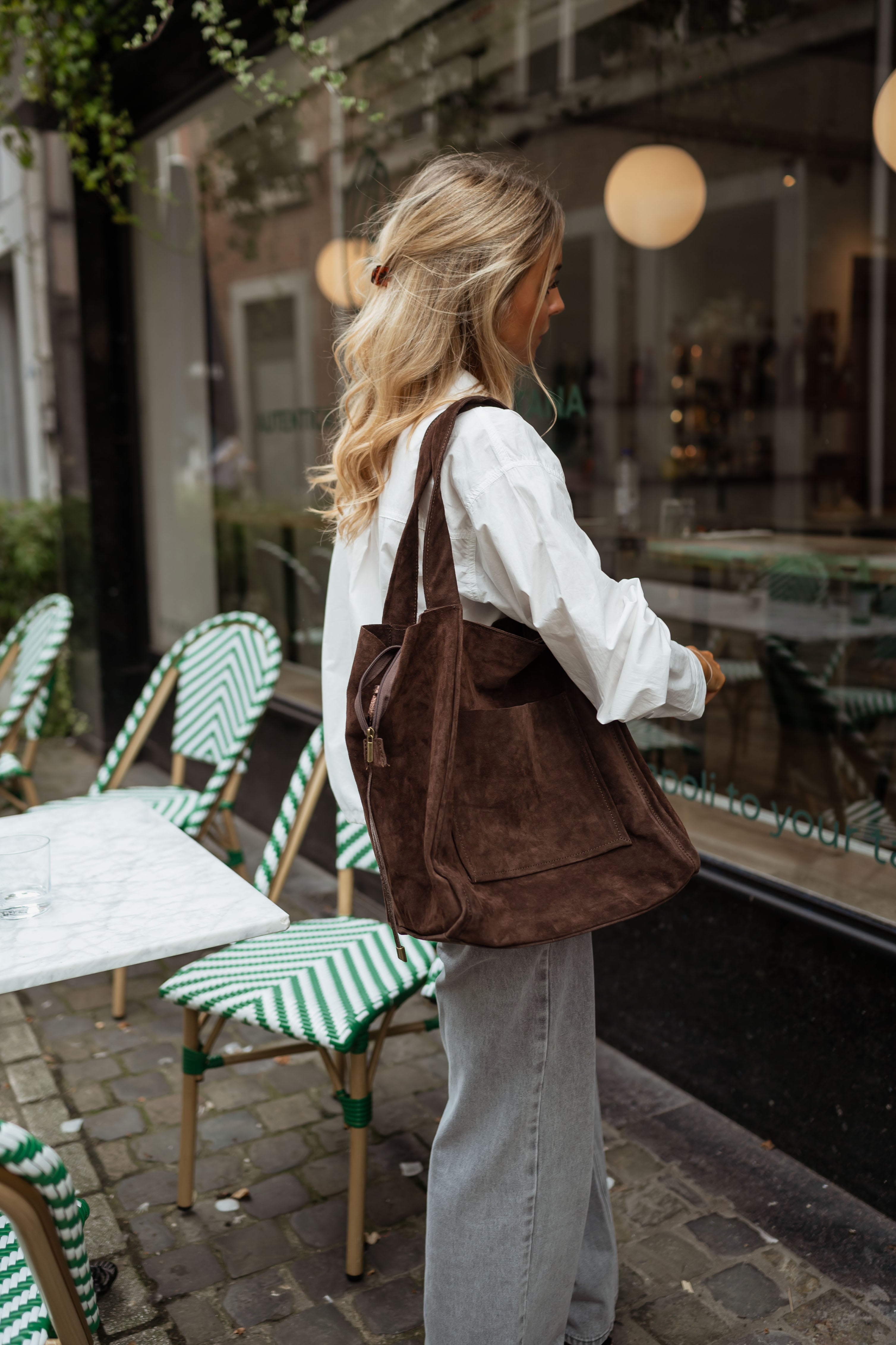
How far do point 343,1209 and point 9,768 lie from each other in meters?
2.07

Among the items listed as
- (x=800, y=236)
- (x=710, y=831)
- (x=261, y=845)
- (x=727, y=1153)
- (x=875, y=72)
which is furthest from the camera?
(x=800, y=236)

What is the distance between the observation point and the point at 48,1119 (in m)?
2.88

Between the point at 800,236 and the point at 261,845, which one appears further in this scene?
the point at 800,236

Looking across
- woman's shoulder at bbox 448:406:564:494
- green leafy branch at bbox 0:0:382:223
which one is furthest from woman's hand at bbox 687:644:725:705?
green leafy branch at bbox 0:0:382:223

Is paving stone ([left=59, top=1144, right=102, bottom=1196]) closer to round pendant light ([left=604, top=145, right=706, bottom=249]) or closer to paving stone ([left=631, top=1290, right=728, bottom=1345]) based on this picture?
paving stone ([left=631, top=1290, right=728, bottom=1345])

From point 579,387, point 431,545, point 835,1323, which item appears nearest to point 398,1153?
point 835,1323

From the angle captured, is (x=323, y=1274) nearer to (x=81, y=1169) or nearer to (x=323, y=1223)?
(x=323, y=1223)

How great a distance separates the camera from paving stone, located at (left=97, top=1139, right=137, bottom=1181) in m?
2.65

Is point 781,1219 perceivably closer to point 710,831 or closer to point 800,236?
point 710,831

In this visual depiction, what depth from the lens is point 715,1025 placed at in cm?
288

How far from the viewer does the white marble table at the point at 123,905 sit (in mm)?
1696

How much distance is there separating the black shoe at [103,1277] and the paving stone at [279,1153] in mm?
459

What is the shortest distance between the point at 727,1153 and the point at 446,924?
1594 millimetres

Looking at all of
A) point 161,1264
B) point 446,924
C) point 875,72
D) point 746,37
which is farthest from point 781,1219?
point 875,72
